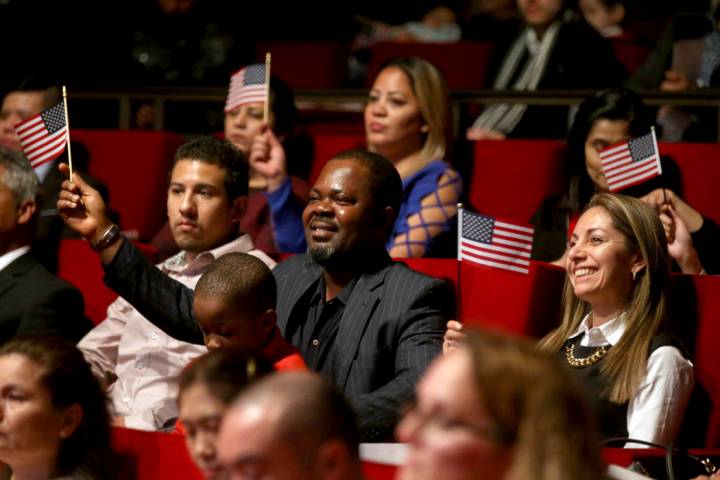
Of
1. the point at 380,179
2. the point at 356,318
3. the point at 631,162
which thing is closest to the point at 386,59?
the point at 631,162

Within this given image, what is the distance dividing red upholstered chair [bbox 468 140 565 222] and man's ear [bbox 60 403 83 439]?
2.13m

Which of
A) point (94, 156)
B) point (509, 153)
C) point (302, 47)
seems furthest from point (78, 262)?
point (302, 47)

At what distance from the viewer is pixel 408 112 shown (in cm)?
429

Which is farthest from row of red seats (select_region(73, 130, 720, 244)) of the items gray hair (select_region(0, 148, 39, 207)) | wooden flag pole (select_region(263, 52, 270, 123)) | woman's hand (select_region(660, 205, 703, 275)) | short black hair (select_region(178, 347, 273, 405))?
short black hair (select_region(178, 347, 273, 405))

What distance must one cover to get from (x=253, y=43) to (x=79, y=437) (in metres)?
3.94

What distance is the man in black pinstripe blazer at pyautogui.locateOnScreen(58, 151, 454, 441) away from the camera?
3.08m

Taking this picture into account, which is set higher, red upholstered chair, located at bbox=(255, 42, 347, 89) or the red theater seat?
red upholstered chair, located at bbox=(255, 42, 347, 89)

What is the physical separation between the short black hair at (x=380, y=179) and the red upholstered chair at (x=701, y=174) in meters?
1.23

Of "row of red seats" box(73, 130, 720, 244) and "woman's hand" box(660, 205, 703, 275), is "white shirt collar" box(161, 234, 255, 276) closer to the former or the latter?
"row of red seats" box(73, 130, 720, 244)

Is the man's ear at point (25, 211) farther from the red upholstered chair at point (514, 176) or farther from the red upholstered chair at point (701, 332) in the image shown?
the red upholstered chair at point (701, 332)

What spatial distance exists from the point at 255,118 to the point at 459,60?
4.43 feet

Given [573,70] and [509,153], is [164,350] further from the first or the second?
[573,70]

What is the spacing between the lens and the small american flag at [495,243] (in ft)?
11.0

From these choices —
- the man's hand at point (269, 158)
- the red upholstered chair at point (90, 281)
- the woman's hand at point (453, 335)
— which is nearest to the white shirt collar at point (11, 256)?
the red upholstered chair at point (90, 281)
